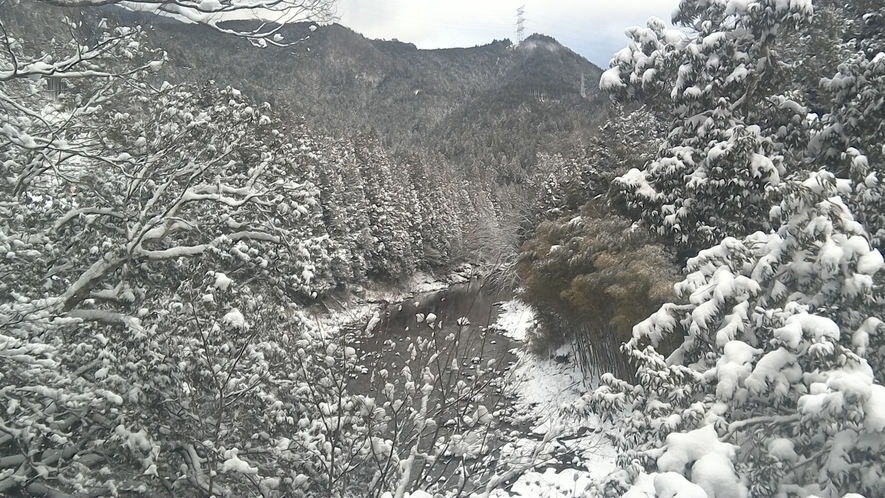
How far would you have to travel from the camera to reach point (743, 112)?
344 inches

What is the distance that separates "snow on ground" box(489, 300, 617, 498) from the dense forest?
1.65 ft

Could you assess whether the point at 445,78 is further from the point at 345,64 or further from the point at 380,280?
the point at 380,280

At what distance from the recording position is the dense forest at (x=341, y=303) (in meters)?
3.61

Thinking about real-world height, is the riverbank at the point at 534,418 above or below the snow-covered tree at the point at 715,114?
below

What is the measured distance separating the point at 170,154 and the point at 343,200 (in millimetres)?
24540

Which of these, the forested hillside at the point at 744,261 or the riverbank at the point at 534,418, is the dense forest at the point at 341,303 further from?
the riverbank at the point at 534,418

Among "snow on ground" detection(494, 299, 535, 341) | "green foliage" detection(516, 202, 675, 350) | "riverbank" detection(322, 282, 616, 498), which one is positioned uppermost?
"green foliage" detection(516, 202, 675, 350)

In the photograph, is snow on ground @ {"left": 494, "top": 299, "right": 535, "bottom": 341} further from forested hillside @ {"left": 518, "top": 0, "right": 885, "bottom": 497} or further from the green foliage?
forested hillside @ {"left": 518, "top": 0, "right": 885, "bottom": 497}

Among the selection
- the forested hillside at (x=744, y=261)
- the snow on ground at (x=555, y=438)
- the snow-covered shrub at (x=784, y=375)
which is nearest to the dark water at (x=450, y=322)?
the snow on ground at (x=555, y=438)

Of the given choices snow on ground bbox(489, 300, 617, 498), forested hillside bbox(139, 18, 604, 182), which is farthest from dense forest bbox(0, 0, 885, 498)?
forested hillside bbox(139, 18, 604, 182)

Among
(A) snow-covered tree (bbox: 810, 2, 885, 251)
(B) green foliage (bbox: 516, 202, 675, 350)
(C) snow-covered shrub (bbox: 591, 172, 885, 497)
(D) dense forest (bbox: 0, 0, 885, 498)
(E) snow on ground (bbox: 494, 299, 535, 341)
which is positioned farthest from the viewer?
(E) snow on ground (bbox: 494, 299, 535, 341)

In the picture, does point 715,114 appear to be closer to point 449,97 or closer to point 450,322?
point 450,322

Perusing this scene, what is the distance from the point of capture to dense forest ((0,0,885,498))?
3.61 m

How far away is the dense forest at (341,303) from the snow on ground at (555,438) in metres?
0.50
